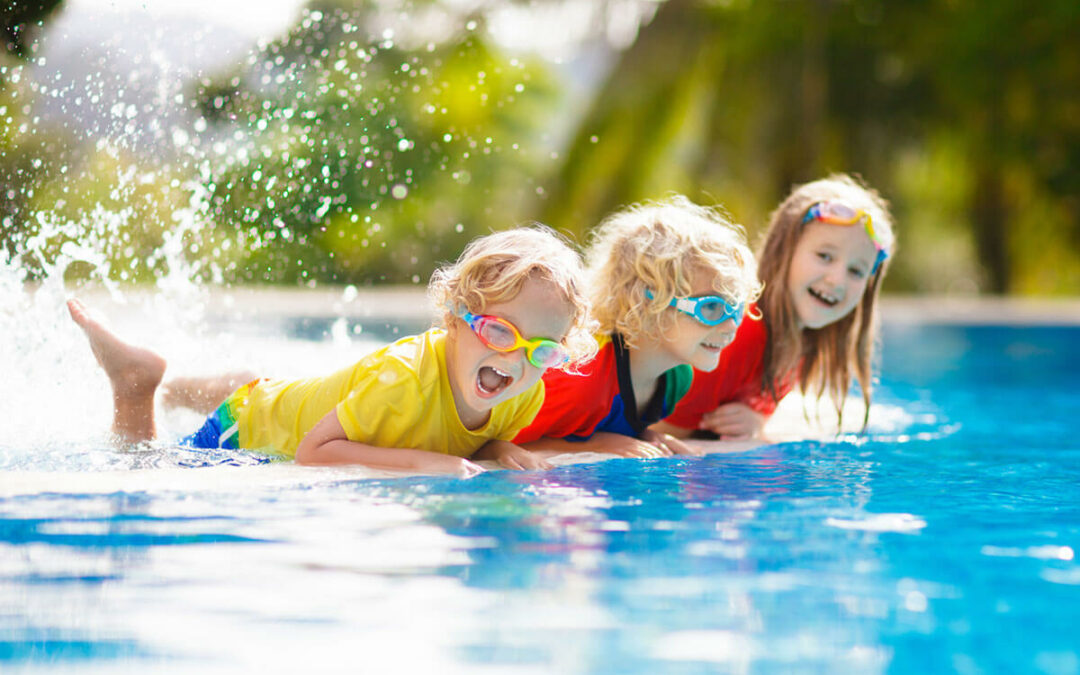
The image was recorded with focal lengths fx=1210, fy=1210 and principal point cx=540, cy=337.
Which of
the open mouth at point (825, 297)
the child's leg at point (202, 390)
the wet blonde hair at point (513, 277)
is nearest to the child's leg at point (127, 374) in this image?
the child's leg at point (202, 390)

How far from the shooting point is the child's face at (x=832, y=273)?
15.9 feet

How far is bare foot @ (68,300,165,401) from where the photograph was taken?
4.38 metres

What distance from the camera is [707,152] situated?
19.2m

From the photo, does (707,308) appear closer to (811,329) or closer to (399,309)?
(811,329)

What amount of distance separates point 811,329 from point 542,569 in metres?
2.96

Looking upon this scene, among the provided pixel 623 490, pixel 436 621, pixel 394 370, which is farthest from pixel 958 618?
pixel 394 370

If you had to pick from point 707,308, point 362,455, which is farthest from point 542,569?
point 707,308

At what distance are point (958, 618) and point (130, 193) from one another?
597 cm

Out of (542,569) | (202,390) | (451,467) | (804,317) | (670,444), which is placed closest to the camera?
(542,569)

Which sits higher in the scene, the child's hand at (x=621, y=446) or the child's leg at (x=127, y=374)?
the child's leg at (x=127, y=374)

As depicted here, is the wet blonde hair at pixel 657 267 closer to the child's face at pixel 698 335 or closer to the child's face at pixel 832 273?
the child's face at pixel 698 335

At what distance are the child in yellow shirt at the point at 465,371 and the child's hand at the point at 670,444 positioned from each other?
0.55 metres

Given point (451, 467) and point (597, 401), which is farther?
point (597, 401)

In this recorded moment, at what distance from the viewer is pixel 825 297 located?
4867 mm
